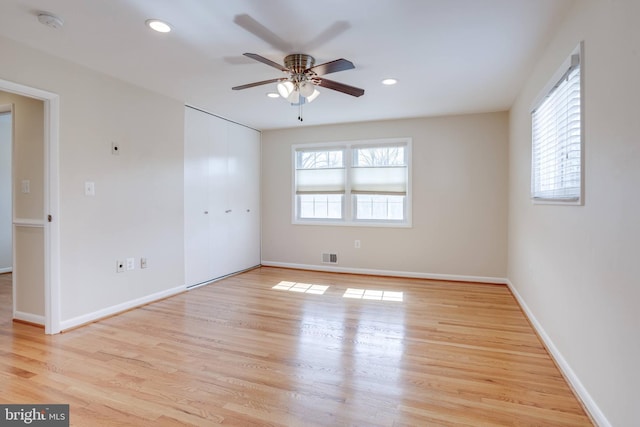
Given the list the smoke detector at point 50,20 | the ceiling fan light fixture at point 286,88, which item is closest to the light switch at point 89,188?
the smoke detector at point 50,20

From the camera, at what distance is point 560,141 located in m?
2.44

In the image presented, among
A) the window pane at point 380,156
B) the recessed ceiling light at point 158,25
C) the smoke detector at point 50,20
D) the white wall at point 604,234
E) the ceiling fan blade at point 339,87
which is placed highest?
the recessed ceiling light at point 158,25

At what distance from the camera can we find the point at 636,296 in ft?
4.68

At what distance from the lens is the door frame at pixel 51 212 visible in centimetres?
292

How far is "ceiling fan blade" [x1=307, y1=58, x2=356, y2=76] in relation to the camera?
2.45m

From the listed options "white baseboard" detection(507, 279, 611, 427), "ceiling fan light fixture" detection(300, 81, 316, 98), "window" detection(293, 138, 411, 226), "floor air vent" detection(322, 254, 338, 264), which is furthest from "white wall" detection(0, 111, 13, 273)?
"white baseboard" detection(507, 279, 611, 427)

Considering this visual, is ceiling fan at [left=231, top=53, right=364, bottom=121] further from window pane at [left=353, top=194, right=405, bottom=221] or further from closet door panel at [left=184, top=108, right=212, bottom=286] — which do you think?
window pane at [left=353, top=194, right=405, bottom=221]

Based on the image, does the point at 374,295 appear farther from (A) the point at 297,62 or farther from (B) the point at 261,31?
(B) the point at 261,31

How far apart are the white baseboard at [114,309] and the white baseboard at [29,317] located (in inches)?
9.8

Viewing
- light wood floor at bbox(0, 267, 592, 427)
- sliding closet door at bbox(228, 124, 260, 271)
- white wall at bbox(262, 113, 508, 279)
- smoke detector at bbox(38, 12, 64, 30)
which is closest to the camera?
light wood floor at bbox(0, 267, 592, 427)

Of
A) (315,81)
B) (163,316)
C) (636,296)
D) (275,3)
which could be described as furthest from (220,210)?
(636,296)

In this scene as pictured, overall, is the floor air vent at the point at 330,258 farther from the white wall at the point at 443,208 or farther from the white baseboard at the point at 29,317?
the white baseboard at the point at 29,317

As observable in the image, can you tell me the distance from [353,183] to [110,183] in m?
3.30

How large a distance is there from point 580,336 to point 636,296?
2.48ft
